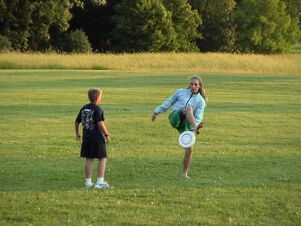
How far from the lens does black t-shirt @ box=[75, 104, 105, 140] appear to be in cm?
939

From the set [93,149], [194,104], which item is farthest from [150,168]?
[93,149]

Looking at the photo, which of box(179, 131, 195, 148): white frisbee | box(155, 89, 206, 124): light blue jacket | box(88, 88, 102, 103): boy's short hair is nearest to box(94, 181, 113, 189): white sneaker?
box(88, 88, 102, 103): boy's short hair

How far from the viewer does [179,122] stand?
10.4 metres

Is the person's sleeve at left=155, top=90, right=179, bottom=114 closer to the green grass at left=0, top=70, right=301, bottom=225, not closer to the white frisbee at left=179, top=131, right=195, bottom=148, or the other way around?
the white frisbee at left=179, top=131, right=195, bottom=148

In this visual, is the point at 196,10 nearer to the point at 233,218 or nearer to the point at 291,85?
the point at 291,85

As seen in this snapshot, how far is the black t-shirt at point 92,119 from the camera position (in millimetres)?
9391

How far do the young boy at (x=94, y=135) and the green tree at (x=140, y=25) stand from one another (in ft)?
187

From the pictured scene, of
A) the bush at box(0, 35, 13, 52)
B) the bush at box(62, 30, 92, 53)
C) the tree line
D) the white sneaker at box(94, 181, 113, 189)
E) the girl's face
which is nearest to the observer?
the white sneaker at box(94, 181, 113, 189)

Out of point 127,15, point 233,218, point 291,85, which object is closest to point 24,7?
point 127,15

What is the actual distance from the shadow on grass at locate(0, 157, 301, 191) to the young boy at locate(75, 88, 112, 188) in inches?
10.1

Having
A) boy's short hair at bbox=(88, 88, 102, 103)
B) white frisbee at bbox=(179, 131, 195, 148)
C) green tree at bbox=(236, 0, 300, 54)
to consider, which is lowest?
green tree at bbox=(236, 0, 300, 54)

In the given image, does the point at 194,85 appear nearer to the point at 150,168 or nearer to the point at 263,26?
the point at 150,168

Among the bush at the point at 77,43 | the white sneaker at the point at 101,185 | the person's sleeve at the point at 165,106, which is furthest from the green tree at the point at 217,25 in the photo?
the white sneaker at the point at 101,185

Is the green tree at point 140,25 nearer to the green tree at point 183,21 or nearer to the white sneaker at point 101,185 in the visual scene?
the green tree at point 183,21
